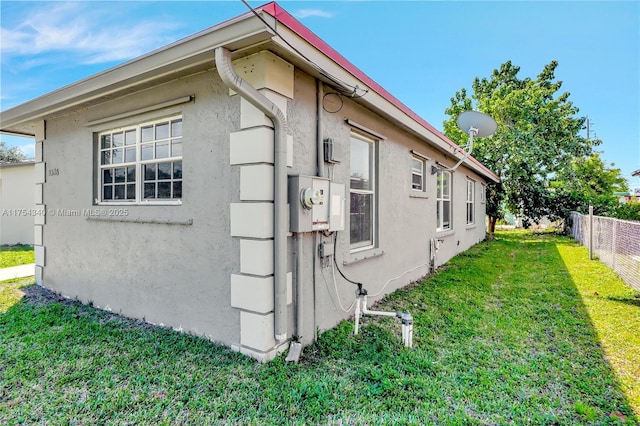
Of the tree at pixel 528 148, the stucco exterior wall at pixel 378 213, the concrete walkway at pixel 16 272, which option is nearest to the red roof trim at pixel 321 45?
the stucco exterior wall at pixel 378 213

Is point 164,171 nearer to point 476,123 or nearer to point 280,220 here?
point 280,220

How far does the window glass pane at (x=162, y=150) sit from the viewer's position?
3789mm

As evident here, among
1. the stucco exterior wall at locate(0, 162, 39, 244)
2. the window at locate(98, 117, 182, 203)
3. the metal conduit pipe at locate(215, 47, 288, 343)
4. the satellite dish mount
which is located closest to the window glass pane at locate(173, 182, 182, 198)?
the window at locate(98, 117, 182, 203)

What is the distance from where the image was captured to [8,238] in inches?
436

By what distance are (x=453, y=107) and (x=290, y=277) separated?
63.9ft

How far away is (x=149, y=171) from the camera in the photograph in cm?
402

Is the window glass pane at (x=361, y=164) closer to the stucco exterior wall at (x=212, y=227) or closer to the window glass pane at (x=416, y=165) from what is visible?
the stucco exterior wall at (x=212, y=227)

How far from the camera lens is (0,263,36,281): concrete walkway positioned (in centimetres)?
638

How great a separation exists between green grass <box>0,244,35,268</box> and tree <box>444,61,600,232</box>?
1724 cm

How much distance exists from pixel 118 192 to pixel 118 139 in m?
0.71

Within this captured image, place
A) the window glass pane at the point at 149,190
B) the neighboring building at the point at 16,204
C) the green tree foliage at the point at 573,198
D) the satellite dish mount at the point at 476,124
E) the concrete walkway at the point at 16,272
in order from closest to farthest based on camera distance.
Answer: the window glass pane at the point at 149,190 → the concrete walkway at the point at 16,272 → the satellite dish mount at the point at 476,124 → the neighboring building at the point at 16,204 → the green tree foliage at the point at 573,198

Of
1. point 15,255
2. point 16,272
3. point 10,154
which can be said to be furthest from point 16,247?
point 10,154

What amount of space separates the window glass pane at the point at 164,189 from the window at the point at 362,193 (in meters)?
2.21

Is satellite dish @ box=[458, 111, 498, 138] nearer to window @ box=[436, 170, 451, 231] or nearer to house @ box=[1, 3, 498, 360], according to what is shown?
window @ box=[436, 170, 451, 231]
